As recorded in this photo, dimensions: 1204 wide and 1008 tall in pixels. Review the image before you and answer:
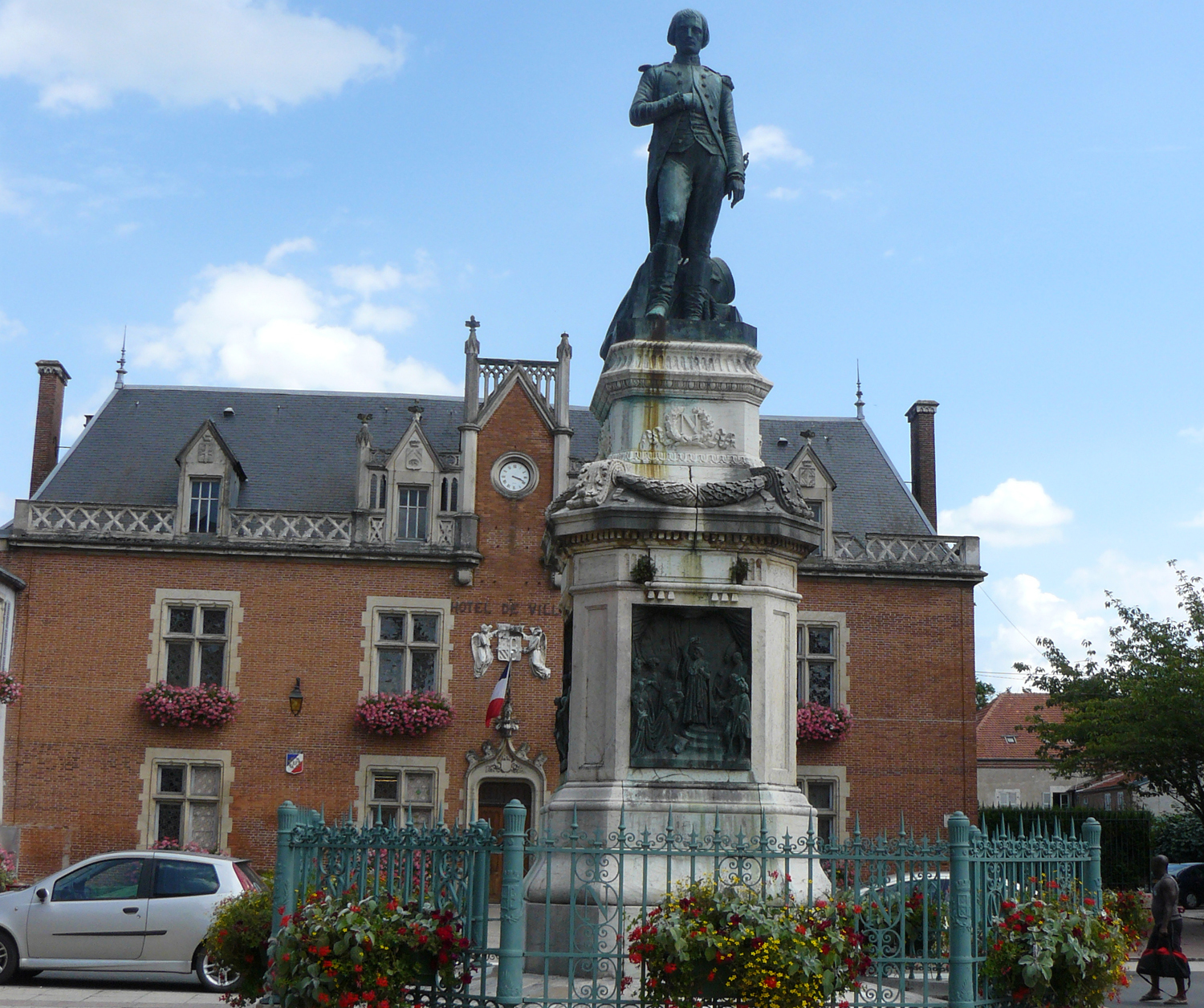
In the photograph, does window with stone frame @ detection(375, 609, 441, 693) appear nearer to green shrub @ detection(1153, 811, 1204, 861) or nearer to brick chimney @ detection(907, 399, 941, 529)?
brick chimney @ detection(907, 399, 941, 529)

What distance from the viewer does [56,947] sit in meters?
13.9

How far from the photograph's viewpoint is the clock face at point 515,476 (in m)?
27.8

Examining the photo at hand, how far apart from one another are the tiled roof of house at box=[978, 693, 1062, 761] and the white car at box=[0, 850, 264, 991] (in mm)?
35392

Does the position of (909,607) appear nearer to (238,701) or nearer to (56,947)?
(238,701)

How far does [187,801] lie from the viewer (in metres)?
26.1

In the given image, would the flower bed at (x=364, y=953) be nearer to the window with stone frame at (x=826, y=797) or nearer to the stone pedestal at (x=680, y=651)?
the stone pedestal at (x=680, y=651)

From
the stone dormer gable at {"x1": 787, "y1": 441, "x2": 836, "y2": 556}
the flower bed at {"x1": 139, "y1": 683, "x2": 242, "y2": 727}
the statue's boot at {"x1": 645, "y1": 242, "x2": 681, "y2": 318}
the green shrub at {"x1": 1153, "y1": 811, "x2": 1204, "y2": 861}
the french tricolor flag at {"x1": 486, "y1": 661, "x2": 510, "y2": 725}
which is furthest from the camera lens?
the green shrub at {"x1": 1153, "y1": 811, "x2": 1204, "y2": 861}

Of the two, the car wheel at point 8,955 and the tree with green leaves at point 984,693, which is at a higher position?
the tree with green leaves at point 984,693

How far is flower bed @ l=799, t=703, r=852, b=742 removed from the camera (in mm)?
27234

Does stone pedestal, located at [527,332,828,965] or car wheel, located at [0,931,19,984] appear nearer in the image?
stone pedestal, located at [527,332,828,965]

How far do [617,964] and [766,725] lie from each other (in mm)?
2176

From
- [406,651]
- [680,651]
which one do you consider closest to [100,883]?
[680,651]

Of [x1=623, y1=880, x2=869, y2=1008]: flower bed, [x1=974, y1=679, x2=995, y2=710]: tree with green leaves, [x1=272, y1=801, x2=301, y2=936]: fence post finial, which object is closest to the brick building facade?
[x1=272, y1=801, x2=301, y2=936]: fence post finial

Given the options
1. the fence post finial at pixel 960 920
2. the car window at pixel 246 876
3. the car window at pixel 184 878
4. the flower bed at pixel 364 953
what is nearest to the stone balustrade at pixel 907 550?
the car window at pixel 246 876
